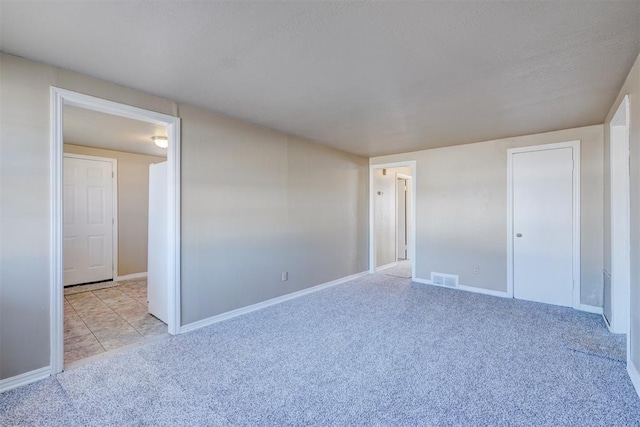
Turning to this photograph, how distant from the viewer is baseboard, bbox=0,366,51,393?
2.12 meters

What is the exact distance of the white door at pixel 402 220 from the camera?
7.77 metres

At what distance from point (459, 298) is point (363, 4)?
4008 mm

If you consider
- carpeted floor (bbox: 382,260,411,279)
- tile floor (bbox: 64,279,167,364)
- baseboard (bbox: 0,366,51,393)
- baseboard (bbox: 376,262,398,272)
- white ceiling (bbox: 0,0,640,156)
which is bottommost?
tile floor (bbox: 64,279,167,364)

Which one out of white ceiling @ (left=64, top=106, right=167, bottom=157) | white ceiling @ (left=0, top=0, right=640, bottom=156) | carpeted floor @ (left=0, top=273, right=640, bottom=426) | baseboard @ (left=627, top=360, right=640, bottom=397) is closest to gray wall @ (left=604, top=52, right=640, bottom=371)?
baseboard @ (left=627, top=360, right=640, bottom=397)

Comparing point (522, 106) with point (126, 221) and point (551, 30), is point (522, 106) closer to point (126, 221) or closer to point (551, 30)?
point (551, 30)

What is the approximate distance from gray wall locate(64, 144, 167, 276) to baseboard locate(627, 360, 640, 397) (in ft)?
22.0

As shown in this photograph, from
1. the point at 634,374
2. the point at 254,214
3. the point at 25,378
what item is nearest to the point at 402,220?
the point at 254,214

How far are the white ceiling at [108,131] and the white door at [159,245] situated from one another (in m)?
0.74

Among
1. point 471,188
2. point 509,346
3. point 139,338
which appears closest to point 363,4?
point 509,346

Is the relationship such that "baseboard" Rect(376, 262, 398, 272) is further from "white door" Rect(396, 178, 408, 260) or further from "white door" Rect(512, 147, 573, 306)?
"white door" Rect(512, 147, 573, 306)

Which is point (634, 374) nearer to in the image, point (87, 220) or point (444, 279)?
point (444, 279)

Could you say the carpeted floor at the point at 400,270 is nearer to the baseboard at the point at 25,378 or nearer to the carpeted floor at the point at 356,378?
the carpeted floor at the point at 356,378

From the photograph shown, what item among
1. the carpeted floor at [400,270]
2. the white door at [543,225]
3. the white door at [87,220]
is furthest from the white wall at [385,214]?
the white door at [87,220]

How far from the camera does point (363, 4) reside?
1592 mm
